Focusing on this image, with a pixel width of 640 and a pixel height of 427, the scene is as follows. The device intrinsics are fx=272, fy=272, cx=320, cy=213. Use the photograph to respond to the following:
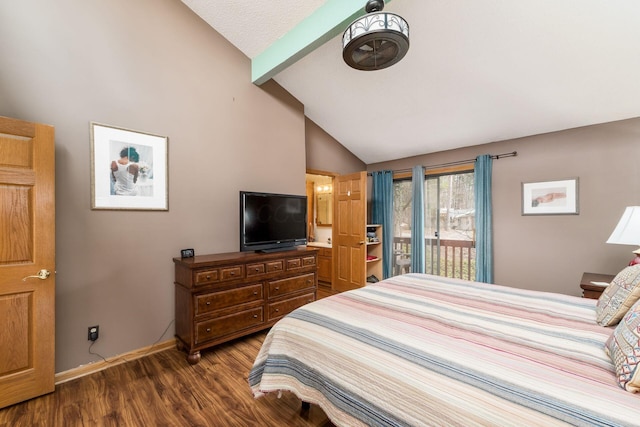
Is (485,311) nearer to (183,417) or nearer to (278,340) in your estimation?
(278,340)

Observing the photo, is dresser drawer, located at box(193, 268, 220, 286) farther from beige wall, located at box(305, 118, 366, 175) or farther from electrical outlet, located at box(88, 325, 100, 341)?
beige wall, located at box(305, 118, 366, 175)

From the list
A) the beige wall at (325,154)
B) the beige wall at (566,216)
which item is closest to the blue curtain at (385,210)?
Answer: the beige wall at (325,154)

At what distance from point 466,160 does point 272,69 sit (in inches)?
124

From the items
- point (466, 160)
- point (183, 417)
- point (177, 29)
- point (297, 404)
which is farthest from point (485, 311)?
point (177, 29)

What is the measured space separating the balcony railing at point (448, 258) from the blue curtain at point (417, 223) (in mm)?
190

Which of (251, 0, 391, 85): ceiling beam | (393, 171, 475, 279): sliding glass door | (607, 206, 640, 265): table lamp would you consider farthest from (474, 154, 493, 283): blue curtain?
(251, 0, 391, 85): ceiling beam

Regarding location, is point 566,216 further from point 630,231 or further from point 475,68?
point 475,68

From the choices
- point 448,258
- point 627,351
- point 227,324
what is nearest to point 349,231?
point 448,258

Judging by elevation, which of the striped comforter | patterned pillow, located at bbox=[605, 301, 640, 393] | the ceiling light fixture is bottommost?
the striped comforter

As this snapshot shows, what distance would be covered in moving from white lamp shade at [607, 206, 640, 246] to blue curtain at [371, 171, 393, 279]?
293cm

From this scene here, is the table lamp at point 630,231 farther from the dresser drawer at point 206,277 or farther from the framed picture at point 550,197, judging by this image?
the dresser drawer at point 206,277

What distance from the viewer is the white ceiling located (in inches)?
86.9

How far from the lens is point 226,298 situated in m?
2.59

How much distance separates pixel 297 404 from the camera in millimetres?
1866
